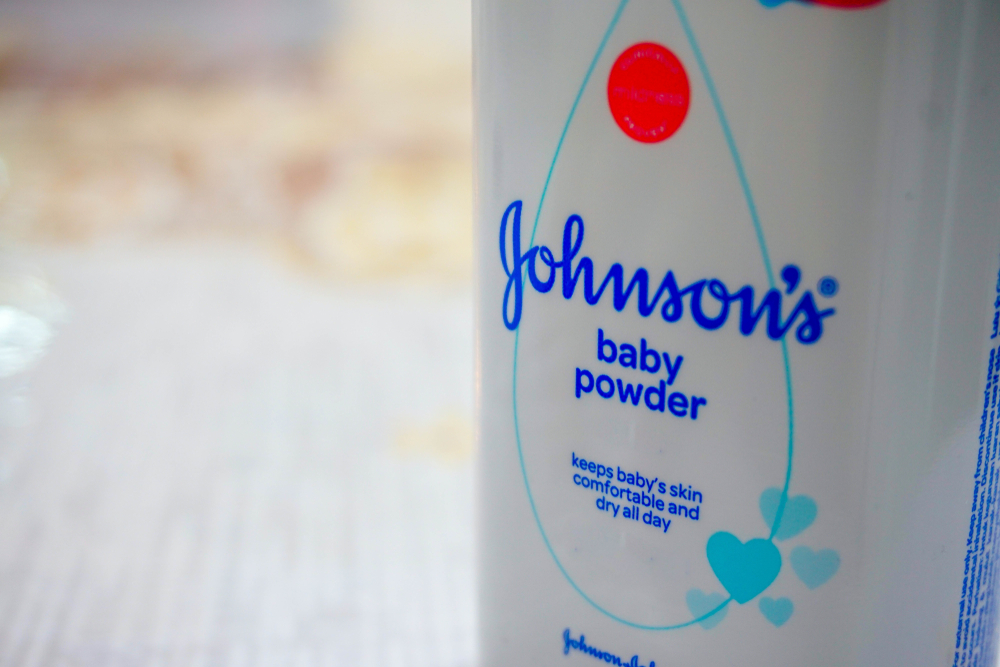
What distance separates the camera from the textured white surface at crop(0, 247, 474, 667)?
35cm

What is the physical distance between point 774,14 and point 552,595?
0.18 meters

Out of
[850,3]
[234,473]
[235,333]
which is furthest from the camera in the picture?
[235,333]

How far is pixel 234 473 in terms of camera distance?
45 cm

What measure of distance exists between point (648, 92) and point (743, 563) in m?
0.13

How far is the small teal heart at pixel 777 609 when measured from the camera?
0.25 m

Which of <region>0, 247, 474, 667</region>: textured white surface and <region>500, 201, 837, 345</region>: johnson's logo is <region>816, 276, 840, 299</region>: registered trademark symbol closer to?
<region>500, 201, 837, 345</region>: johnson's logo

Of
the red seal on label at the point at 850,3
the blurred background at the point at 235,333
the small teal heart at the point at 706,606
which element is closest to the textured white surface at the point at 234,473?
the blurred background at the point at 235,333

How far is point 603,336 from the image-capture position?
0.84ft

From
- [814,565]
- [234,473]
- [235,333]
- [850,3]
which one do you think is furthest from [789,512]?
[235,333]

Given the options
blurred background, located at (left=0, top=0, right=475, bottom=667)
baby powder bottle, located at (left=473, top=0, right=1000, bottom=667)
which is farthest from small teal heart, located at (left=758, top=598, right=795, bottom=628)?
blurred background, located at (left=0, top=0, right=475, bottom=667)

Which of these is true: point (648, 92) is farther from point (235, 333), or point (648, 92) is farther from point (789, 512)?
point (235, 333)

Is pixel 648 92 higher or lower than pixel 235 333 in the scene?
higher

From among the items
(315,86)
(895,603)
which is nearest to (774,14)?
(895,603)

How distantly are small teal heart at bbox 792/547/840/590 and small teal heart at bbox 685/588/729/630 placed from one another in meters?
0.02
